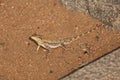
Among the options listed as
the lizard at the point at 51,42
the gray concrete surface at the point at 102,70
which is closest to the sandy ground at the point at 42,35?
the lizard at the point at 51,42

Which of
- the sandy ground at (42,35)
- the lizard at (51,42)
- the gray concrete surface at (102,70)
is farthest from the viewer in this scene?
the lizard at (51,42)

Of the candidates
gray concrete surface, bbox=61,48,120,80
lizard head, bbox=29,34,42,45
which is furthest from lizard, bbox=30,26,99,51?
gray concrete surface, bbox=61,48,120,80

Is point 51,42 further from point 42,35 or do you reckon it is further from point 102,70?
point 102,70

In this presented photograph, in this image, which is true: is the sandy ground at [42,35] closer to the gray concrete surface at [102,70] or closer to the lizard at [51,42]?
the lizard at [51,42]

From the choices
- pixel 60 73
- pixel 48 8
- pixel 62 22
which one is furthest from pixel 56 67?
pixel 48 8

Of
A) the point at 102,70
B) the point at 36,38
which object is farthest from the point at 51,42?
the point at 102,70

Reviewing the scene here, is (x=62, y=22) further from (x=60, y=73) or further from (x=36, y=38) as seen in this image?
(x=60, y=73)
